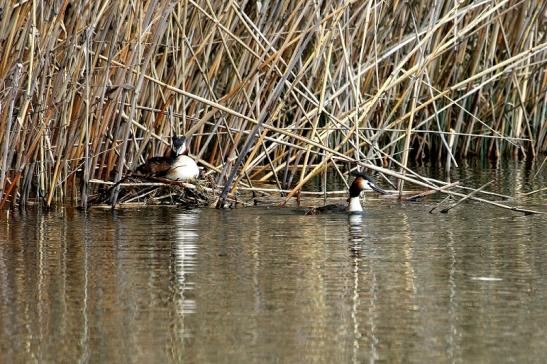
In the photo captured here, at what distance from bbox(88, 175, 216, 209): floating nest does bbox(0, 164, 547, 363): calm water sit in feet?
1.25

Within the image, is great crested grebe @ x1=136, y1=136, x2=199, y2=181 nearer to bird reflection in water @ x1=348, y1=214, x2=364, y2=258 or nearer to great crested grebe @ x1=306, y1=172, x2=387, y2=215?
great crested grebe @ x1=306, y1=172, x2=387, y2=215

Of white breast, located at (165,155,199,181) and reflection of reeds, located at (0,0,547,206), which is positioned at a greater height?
reflection of reeds, located at (0,0,547,206)

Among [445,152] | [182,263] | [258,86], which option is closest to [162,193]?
[258,86]

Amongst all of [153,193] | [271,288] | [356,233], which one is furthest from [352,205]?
[271,288]

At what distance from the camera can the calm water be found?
15.0 feet

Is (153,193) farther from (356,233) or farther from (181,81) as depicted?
(356,233)

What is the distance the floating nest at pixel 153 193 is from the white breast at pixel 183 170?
0.13ft

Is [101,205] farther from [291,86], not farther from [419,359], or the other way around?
[419,359]

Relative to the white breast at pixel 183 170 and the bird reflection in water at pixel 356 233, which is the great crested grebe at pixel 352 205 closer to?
the bird reflection in water at pixel 356 233

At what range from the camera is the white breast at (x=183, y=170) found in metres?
8.56

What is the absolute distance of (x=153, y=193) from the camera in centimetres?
902

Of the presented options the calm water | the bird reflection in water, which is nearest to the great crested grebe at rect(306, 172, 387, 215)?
the bird reflection in water

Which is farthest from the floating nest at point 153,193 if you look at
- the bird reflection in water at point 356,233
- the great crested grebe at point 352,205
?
the bird reflection in water at point 356,233

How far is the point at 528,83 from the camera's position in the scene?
1230 cm
